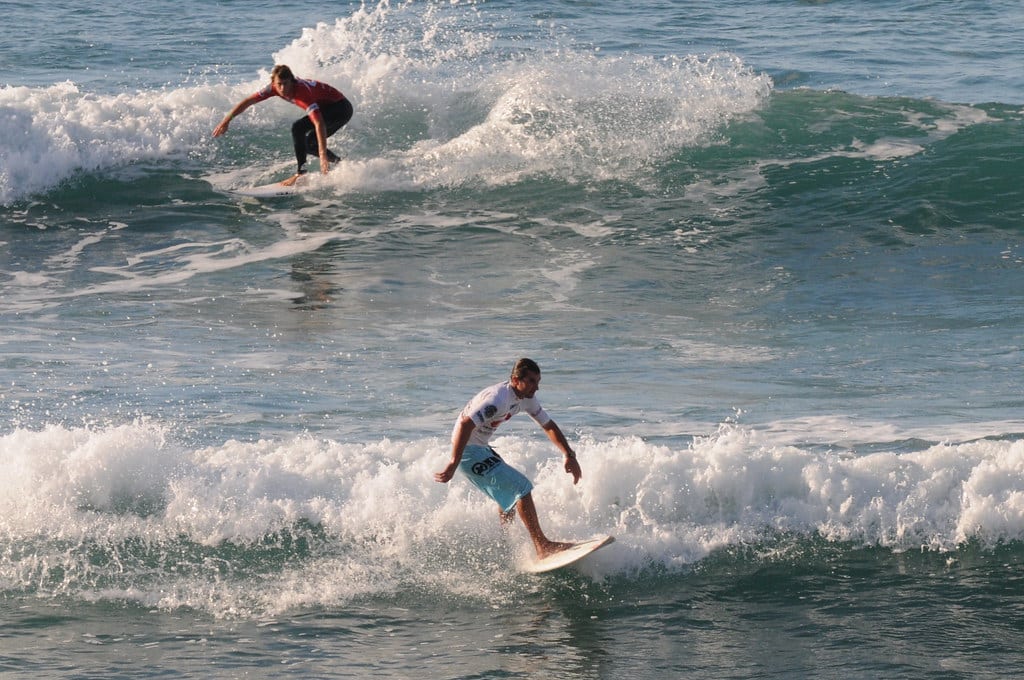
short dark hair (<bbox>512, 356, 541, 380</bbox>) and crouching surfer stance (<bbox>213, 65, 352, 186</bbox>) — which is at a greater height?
crouching surfer stance (<bbox>213, 65, 352, 186</bbox>)

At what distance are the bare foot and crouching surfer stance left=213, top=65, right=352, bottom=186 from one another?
8.80 meters

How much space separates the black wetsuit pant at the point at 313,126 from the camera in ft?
51.6

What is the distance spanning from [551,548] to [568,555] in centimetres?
15

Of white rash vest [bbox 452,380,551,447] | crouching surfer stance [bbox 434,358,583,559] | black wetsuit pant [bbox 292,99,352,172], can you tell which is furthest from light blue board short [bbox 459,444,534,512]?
black wetsuit pant [bbox 292,99,352,172]

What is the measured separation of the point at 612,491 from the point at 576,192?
360 inches

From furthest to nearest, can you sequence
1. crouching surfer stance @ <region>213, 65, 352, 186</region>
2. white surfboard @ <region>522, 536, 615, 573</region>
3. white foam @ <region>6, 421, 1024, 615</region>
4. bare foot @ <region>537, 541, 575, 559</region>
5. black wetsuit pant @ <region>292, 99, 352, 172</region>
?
black wetsuit pant @ <region>292, 99, 352, 172</region> → crouching surfer stance @ <region>213, 65, 352, 186</region> → white foam @ <region>6, 421, 1024, 615</region> → bare foot @ <region>537, 541, 575, 559</region> → white surfboard @ <region>522, 536, 615, 573</region>

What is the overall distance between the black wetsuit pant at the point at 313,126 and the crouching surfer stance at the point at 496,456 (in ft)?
29.7

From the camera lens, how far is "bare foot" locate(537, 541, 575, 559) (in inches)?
292

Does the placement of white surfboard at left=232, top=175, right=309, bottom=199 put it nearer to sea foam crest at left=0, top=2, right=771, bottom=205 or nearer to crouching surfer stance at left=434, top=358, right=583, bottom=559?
sea foam crest at left=0, top=2, right=771, bottom=205

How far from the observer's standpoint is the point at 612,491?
809cm

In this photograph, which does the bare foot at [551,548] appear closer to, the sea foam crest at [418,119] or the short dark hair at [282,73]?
the short dark hair at [282,73]

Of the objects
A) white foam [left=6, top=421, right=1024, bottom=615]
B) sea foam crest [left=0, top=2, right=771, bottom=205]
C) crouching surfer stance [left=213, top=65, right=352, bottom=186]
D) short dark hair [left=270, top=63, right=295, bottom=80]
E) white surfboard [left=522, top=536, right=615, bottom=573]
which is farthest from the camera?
sea foam crest [left=0, top=2, right=771, bottom=205]

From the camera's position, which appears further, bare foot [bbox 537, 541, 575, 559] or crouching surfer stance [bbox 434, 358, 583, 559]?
bare foot [bbox 537, 541, 575, 559]

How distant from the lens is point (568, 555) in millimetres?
7312
